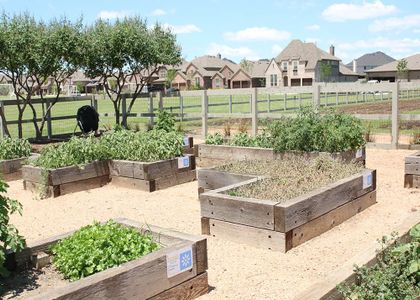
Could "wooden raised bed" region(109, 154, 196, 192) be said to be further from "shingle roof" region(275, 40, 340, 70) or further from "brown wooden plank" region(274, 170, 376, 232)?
"shingle roof" region(275, 40, 340, 70)

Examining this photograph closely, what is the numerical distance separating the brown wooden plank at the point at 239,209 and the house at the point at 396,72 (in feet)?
246

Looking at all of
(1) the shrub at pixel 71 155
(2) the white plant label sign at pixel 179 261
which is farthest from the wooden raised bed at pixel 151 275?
(1) the shrub at pixel 71 155

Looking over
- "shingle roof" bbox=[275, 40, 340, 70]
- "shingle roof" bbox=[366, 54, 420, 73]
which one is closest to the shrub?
"shingle roof" bbox=[275, 40, 340, 70]

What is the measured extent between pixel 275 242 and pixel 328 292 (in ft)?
5.96

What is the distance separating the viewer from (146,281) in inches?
138

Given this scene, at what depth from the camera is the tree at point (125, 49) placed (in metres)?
17.4

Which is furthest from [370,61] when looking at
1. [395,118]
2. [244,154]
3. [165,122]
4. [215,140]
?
[244,154]

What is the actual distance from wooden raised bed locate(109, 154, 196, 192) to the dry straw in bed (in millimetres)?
1564

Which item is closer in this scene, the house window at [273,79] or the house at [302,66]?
the house at [302,66]

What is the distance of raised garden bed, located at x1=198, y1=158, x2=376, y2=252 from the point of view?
5.18 m

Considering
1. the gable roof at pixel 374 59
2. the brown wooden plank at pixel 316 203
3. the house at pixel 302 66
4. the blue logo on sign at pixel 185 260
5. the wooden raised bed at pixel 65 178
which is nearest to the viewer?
the blue logo on sign at pixel 185 260

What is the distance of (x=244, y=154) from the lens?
935cm

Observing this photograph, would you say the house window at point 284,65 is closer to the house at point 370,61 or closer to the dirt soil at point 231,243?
the house at point 370,61

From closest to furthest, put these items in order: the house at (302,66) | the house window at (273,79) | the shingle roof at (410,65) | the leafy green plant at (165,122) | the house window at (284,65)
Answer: the leafy green plant at (165,122) < the shingle roof at (410,65) < the house at (302,66) < the house window at (284,65) < the house window at (273,79)
